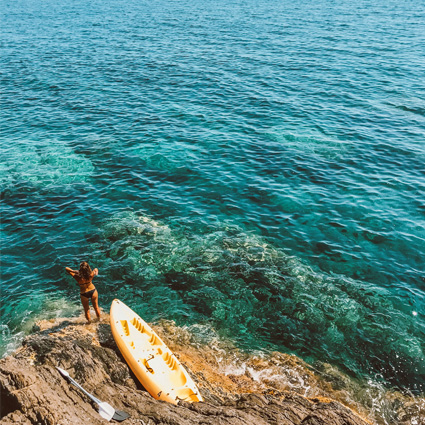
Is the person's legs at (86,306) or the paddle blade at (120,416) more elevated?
the paddle blade at (120,416)

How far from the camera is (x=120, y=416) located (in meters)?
10.9

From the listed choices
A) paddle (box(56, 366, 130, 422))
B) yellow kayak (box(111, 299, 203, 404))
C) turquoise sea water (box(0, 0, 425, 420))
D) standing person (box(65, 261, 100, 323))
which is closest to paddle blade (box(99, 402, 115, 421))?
paddle (box(56, 366, 130, 422))

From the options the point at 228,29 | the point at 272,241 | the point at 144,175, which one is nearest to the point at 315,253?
the point at 272,241


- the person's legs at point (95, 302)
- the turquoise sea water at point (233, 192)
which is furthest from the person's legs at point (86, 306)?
the turquoise sea water at point (233, 192)

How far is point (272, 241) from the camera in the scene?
2223cm

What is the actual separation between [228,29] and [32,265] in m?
56.0

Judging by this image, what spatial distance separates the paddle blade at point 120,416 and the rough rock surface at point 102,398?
0.16 m

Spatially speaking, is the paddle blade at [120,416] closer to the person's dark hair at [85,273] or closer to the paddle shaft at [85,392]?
the paddle shaft at [85,392]

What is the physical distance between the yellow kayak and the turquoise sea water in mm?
2316

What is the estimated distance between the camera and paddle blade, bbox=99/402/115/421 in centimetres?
1070

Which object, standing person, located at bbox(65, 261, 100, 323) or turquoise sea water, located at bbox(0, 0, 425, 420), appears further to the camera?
turquoise sea water, located at bbox(0, 0, 425, 420)

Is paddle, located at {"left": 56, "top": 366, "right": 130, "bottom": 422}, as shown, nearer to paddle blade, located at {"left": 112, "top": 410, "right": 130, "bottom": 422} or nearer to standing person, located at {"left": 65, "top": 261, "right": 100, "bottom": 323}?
paddle blade, located at {"left": 112, "top": 410, "right": 130, "bottom": 422}

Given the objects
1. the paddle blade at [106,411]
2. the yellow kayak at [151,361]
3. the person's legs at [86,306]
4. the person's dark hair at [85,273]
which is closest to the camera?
the paddle blade at [106,411]

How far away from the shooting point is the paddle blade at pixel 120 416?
10.8m
